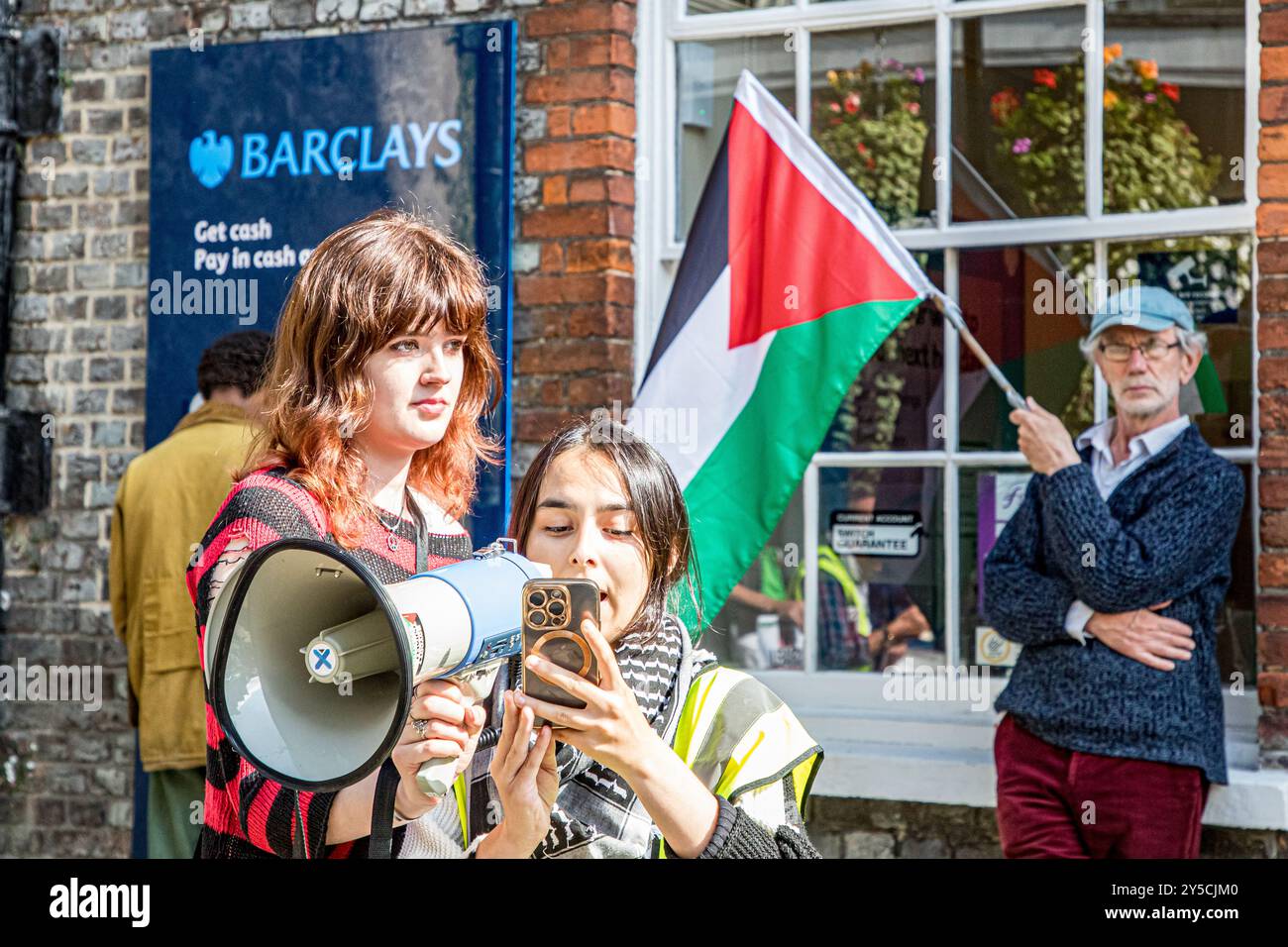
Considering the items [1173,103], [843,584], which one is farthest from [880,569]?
[1173,103]

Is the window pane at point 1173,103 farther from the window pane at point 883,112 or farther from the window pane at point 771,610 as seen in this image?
the window pane at point 771,610

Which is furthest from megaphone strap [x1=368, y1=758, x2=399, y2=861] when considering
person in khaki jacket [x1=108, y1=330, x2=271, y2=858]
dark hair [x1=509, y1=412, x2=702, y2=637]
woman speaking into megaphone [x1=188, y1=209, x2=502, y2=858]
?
person in khaki jacket [x1=108, y1=330, x2=271, y2=858]

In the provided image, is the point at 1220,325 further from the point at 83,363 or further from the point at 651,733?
the point at 83,363

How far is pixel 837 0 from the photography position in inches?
172

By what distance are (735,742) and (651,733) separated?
29 centimetres

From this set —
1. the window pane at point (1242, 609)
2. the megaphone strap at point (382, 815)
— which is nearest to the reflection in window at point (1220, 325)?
the window pane at point (1242, 609)

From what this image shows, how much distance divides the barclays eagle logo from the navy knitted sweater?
2.75 meters

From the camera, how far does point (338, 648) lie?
1487 millimetres

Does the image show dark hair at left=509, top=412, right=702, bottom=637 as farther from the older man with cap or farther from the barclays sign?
the barclays sign

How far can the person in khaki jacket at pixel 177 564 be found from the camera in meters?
4.12

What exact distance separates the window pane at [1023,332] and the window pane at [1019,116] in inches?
5.1

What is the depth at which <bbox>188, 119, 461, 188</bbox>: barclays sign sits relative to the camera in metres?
4.52

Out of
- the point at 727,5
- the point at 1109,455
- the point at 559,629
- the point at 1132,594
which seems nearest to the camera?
the point at 559,629

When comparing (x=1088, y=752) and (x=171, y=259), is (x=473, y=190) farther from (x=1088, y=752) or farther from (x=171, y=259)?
(x=1088, y=752)
